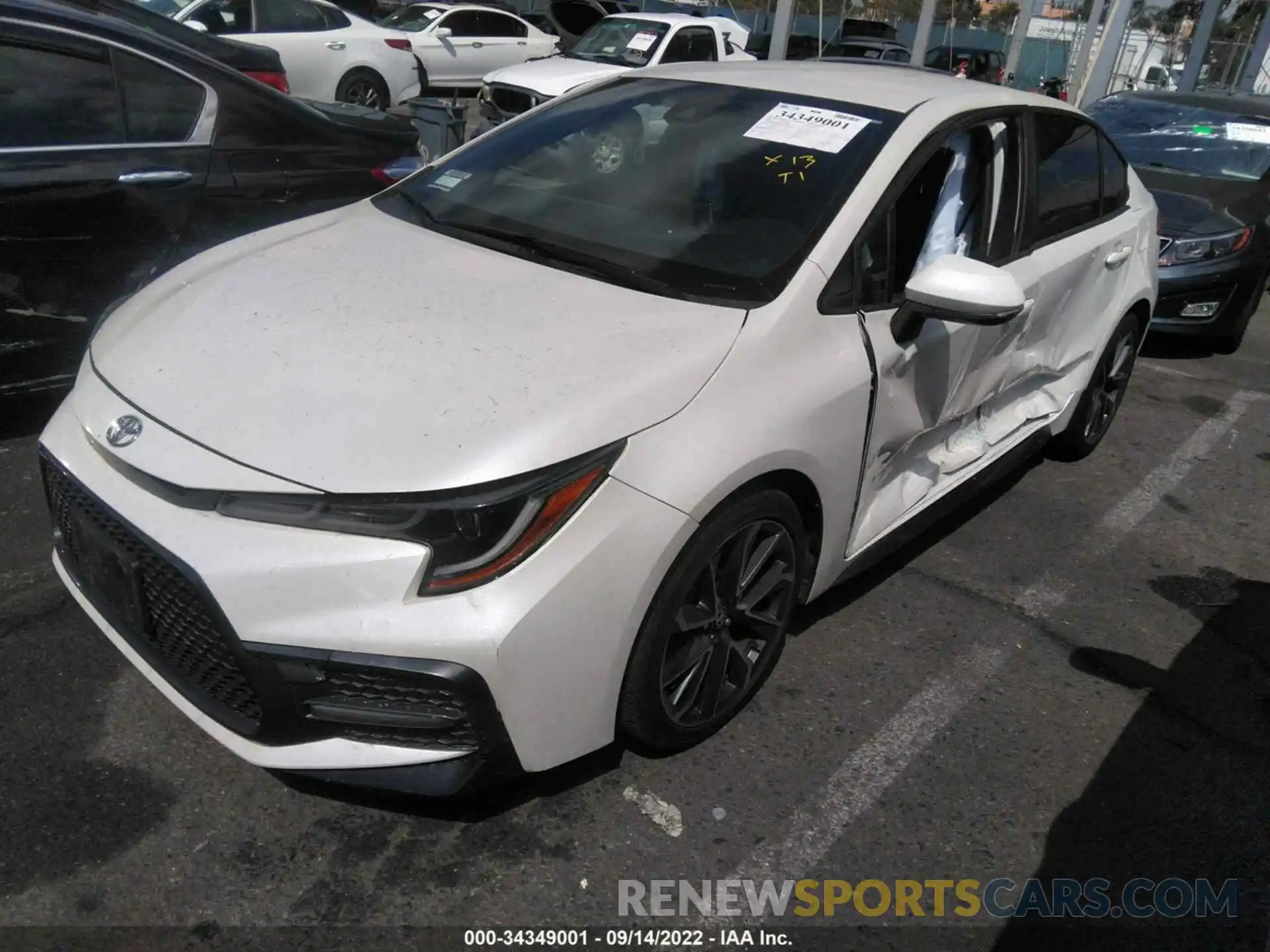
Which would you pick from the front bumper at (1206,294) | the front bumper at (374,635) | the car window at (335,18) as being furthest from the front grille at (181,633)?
the car window at (335,18)

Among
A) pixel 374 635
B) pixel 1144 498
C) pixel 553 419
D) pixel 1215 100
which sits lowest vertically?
pixel 1144 498

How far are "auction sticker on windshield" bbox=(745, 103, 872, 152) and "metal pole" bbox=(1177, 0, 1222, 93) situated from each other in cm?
2074

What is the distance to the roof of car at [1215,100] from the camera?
23.9 ft

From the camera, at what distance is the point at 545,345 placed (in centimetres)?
232

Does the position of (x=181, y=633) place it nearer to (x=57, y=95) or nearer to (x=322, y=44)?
(x=57, y=95)

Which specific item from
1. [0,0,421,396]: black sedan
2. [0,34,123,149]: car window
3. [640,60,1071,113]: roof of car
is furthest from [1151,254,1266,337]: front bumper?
[0,34,123,149]: car window

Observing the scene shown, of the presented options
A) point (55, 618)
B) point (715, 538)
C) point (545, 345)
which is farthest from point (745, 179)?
point (55, 618)

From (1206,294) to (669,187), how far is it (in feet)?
14.7

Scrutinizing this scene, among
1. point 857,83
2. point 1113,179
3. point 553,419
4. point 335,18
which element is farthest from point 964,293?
point 335,18

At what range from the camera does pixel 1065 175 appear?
376 cm

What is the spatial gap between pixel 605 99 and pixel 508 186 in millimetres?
595

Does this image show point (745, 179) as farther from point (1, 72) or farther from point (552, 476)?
point (1, 72)

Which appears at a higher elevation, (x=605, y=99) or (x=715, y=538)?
(x=605, y=99)

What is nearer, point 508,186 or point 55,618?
point 55,618
